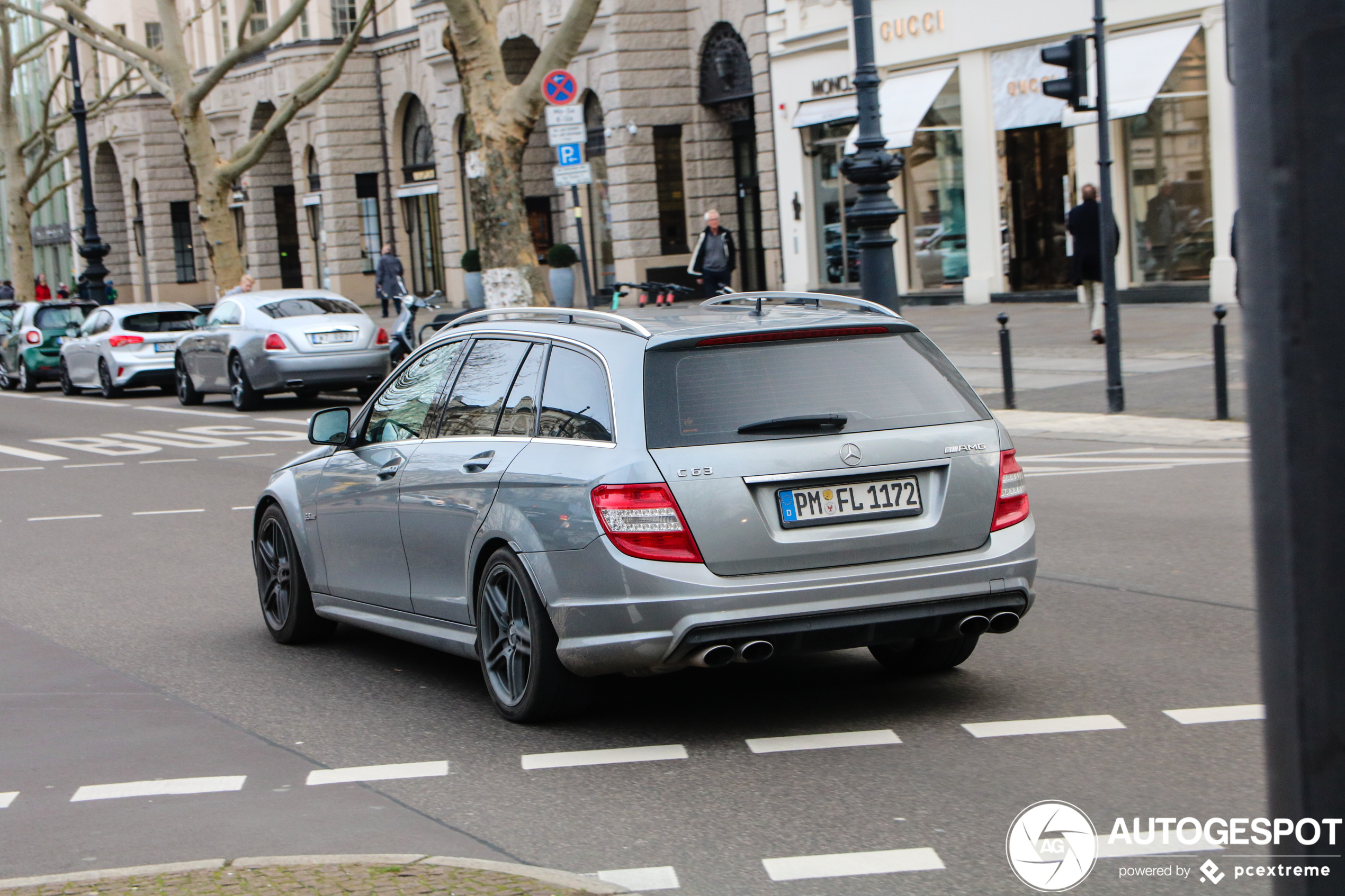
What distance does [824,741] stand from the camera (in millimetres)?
5672

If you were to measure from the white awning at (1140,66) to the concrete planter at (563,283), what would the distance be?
1161cm

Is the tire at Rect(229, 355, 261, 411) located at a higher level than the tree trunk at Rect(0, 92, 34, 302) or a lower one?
lower

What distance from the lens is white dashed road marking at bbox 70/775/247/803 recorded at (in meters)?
5.36

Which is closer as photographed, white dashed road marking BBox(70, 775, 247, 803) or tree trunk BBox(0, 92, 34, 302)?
white dashed road marking BBox(70, 775, 247, 803)

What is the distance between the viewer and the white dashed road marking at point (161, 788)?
17.6 feet

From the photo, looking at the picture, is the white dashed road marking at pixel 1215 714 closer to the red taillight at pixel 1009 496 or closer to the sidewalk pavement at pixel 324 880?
the red taillight at pixel 1009 496

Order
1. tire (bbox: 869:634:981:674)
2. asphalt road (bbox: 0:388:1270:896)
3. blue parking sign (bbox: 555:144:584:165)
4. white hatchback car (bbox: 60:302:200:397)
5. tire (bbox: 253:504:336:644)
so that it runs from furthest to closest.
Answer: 1. white hatchback car (bbox: 60:302:200:397)
2. blue parking sign (bbox: 555:144:584:165)
3. tire (bbox: 253:504:336:644)
4. tire (bbox: 869:634:981:674)
5. asphalt road (bbox: 0:388:1270:896)

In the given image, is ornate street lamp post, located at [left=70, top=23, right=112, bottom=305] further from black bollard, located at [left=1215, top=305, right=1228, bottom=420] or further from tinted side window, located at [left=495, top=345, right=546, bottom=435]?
tinted side window, located at [left=495, top=345, right=546, bottom=435]

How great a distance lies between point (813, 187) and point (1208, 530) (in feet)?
75.5

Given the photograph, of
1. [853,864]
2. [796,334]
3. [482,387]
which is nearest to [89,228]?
[482,387]

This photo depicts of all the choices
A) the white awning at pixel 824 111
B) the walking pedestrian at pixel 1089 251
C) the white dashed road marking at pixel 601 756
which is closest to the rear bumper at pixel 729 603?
the white dashed road marking at pixel 601 756

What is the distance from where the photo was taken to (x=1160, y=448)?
13.2m

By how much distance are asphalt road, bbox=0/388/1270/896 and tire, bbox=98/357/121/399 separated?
1721cm

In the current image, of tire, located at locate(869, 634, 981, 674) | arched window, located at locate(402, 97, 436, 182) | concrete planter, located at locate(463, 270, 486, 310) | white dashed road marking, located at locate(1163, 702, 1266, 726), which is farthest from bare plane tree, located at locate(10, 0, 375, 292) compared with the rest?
white dashed road marking, located at locate(1163, 702, 1266, 726)
